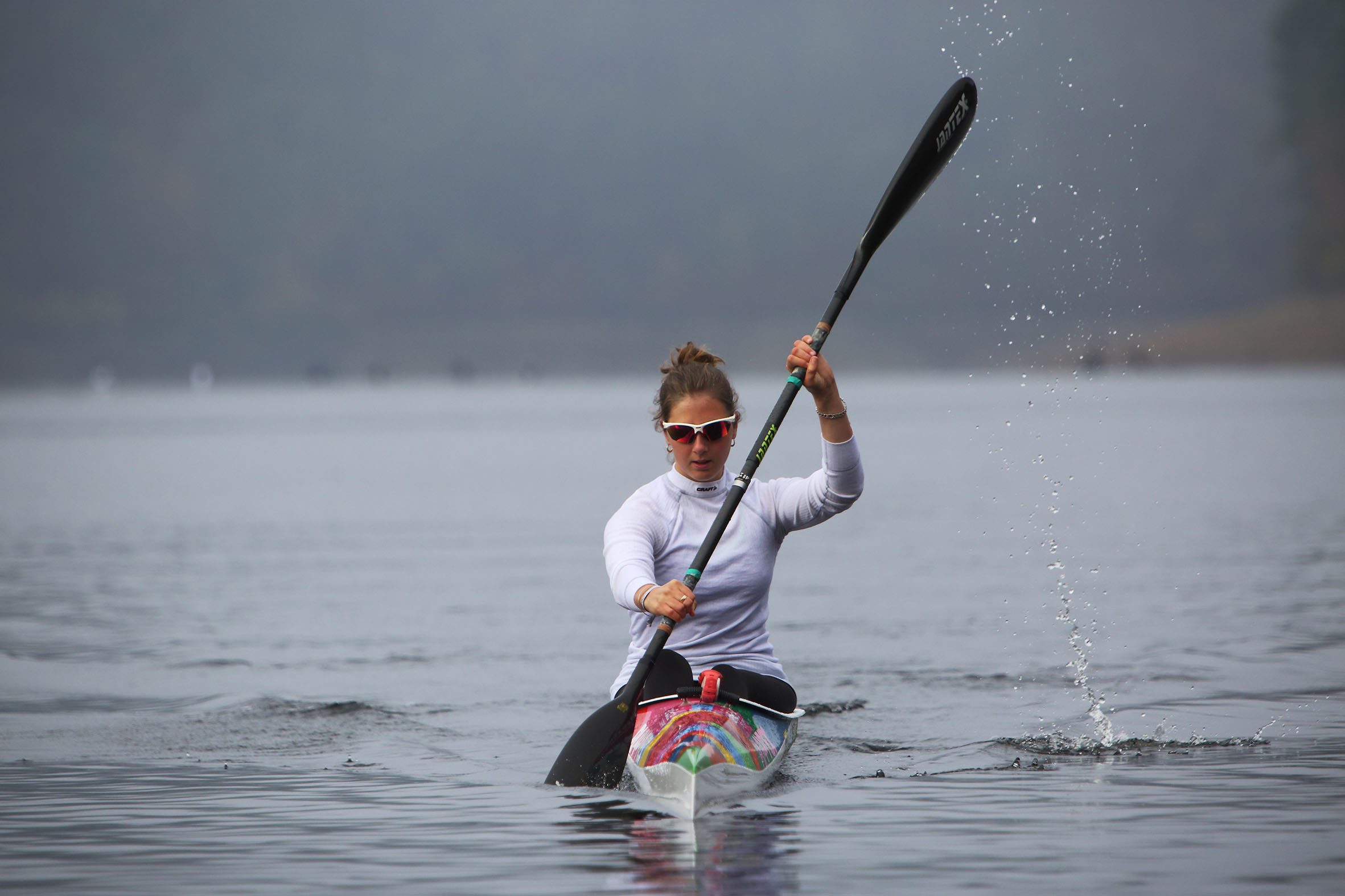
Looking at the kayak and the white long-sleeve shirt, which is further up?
the white long-sleeve shirt

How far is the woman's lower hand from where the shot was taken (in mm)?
7301

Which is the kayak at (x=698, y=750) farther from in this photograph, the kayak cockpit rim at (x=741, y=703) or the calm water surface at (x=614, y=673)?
the calm water surface at (x=614, y=673)

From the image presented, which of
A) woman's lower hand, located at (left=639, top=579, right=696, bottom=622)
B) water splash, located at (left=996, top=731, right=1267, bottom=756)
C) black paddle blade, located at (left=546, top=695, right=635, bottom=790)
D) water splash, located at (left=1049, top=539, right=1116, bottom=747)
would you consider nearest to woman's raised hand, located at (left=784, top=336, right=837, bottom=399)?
woman's lower hand, located at (left=639, top=579, right=696, bottom=622)

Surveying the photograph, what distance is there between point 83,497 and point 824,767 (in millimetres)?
30647

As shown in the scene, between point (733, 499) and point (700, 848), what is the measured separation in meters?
1.77

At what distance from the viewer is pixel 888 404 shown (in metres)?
118

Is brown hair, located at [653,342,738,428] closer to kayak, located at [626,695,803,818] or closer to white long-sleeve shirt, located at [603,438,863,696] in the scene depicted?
white long-sleeve shirt, located at [603,438,863,696]

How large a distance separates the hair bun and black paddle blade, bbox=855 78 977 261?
1.89 m

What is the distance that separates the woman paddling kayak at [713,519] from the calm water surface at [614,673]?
727mm

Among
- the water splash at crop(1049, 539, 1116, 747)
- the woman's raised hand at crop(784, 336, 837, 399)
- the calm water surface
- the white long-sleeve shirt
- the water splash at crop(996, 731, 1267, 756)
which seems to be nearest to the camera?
the calm water surface

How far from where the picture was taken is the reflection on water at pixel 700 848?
6.33 metres

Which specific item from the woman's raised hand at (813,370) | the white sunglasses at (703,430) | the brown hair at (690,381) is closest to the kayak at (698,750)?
the white sunglasses at (703,430)

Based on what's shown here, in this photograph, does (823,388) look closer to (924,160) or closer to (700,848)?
(700,848)

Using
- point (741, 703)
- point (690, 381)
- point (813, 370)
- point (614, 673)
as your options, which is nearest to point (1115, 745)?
point (741, 703)
